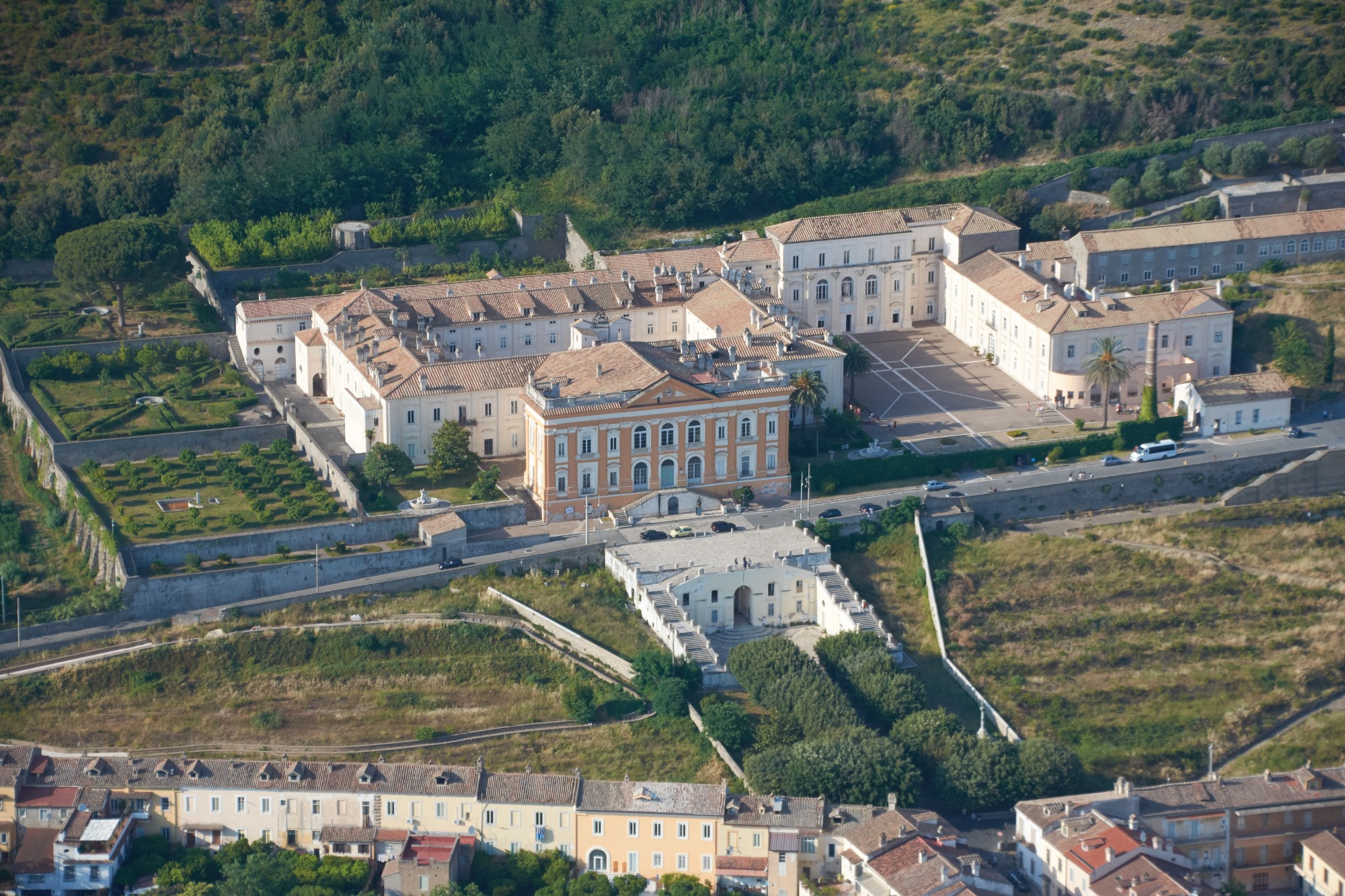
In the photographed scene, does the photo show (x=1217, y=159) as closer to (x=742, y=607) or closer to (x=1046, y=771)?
(x=742, y=607)

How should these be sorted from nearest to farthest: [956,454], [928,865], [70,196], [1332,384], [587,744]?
[928,865] < [587,744] < [956,454] < [1332,384] < [70,196]

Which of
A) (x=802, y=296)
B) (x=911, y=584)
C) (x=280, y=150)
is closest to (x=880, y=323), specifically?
(x=802, y=296)

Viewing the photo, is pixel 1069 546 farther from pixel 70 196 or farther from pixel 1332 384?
pixel 70 196

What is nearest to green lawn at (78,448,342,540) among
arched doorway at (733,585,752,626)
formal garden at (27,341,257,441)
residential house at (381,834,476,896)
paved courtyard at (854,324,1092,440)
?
formal garden at (27,341,257,441)

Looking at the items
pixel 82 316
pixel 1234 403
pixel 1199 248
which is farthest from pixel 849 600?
pixel 82 316

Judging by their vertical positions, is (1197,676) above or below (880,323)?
below
